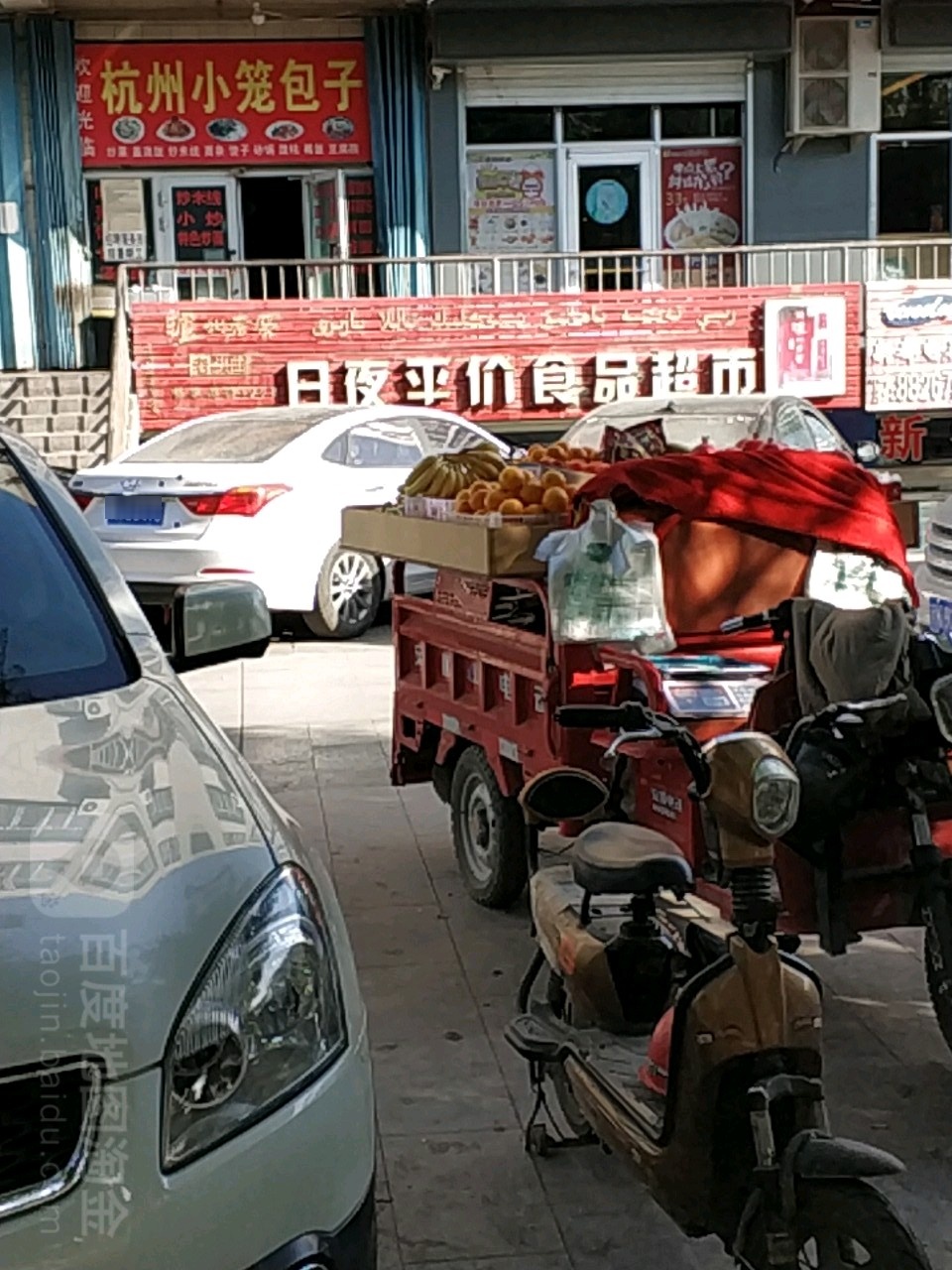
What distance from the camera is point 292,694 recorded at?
924 centimetres

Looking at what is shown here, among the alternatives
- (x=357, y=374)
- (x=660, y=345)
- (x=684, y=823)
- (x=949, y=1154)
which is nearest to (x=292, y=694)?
(x=684, y=823)

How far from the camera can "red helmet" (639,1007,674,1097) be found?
9.57 feet

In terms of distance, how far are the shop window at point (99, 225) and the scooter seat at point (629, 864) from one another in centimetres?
1550

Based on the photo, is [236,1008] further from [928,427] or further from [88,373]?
[928,427]

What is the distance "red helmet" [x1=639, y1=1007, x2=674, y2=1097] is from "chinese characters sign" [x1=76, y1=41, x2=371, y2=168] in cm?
1571

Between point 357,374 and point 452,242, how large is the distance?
2.75m

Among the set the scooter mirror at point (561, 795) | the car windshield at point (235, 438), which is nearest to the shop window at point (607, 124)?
the car windshield at point (235, 438)

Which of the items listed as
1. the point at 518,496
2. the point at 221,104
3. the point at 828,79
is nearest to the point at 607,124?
the point at 828,79

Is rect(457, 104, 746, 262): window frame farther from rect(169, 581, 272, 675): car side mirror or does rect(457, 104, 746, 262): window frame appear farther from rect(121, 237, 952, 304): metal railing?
rect(169, 581, 272, 675): car side mirror

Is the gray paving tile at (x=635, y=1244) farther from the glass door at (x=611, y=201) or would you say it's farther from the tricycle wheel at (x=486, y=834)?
the glass door at (x=611, y=201)

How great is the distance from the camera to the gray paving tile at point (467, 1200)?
127 inches

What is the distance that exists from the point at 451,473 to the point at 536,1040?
2.80m

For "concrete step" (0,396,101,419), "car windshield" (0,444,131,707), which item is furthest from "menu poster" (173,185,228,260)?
"car windshield" (0,444,131,707)

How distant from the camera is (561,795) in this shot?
3.27 meters
